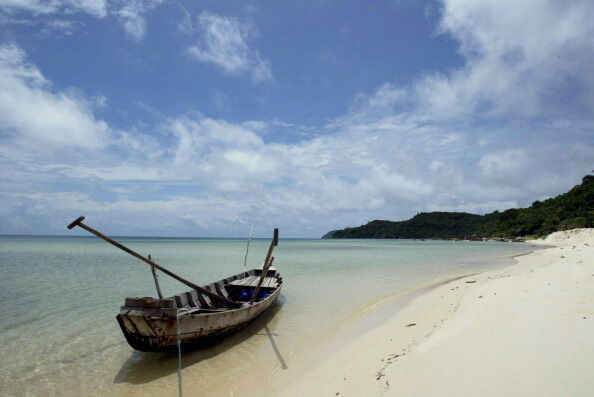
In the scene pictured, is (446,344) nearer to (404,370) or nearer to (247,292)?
(404,370)

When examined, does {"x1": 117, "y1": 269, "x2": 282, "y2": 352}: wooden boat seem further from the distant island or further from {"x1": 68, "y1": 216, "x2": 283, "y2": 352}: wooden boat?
the distant island

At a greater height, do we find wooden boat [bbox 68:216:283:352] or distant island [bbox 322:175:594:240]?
distant island [bbox 322:175:594:240]

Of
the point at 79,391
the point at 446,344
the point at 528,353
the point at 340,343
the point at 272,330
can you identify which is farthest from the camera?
the point at 272,330

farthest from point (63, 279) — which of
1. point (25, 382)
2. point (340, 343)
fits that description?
point (340, 343)

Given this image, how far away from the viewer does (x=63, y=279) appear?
727 inches

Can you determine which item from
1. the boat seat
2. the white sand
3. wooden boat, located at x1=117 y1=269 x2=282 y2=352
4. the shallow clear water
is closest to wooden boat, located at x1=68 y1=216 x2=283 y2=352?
wooden boat, located at x1=117 y1=269 x2=282 y2=352

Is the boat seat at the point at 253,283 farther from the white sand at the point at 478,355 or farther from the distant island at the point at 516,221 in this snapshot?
the distant island at the point at 516,221

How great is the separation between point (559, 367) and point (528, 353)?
0.56 metres

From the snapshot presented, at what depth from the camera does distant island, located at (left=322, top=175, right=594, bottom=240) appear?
2901 inches

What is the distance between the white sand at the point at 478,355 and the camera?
376 cm

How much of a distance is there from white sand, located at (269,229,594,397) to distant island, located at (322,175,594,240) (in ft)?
255

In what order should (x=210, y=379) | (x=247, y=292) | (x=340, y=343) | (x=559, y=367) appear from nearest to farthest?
(x=559, y=367), (x=210, y=379), (x=340, y=343), (x=247, y=292)

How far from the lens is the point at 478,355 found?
15.1 feet

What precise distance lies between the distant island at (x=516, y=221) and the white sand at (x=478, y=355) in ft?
255
